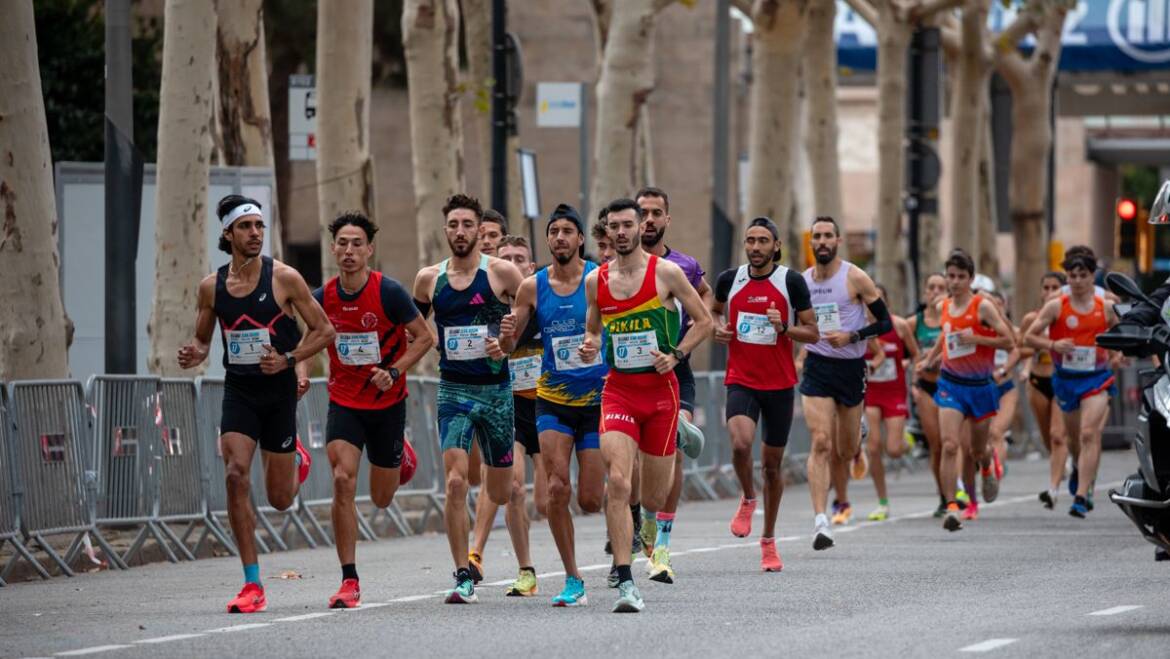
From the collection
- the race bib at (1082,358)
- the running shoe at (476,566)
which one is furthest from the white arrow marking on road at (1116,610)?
the race bib at (1082,358)

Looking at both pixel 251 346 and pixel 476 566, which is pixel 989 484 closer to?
pixel 476 566

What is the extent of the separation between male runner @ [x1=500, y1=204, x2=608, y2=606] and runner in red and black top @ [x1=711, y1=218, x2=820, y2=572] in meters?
2.82

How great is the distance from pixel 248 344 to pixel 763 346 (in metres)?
4.30

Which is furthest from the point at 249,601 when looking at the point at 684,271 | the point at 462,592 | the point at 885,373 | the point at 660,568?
the point at 885,373

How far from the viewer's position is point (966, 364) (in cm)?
2181

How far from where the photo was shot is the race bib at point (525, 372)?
15.3m

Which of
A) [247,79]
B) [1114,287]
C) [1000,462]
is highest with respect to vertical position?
[247,79]

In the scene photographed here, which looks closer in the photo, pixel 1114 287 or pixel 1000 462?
pixel 1114 287

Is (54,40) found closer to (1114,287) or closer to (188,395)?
(188,395)

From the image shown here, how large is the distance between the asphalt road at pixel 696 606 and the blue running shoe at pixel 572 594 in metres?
0.07

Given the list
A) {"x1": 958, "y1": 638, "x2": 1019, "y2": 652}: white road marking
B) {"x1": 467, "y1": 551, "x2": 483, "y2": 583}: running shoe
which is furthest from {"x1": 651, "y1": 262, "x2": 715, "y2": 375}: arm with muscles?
{"x1": 958, "y1": 638, "x2": 1019, "y2": 652}: white road marking

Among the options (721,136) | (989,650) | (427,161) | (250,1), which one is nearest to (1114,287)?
(989,650)

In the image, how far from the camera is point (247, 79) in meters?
23.8

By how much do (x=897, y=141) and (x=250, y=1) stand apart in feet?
56.8
